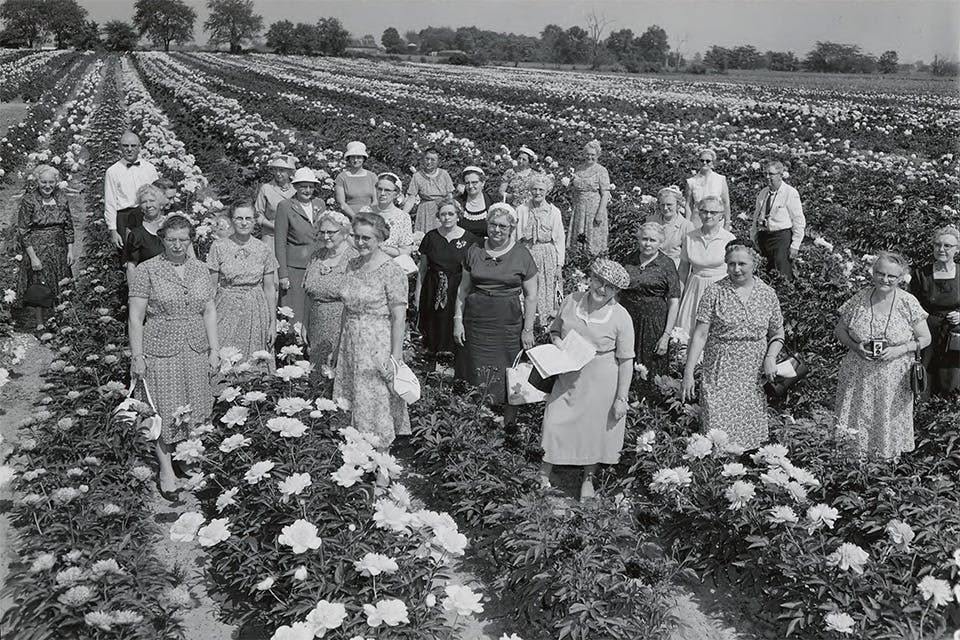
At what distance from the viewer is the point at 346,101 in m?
29.4

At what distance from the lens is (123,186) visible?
765 centimetres

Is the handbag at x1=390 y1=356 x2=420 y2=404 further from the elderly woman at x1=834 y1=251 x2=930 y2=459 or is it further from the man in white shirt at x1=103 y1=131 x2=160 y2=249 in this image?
the man in white shirt at x1=103 y1=131 x2=160 y2=249

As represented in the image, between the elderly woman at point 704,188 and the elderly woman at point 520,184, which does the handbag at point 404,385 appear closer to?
the elderly woman at point 520,184

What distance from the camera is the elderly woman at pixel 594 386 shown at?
16.0 ft

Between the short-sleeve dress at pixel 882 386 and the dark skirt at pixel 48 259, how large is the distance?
6394mm

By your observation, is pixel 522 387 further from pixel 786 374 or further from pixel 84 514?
pixel 84 514

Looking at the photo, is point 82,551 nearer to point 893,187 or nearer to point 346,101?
point 893,187

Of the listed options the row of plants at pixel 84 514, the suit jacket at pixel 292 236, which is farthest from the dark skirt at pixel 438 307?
the row of plants at pixel 84 514

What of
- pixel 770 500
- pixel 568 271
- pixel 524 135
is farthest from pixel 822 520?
pixel 524 135

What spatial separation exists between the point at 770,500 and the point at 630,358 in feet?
3.78

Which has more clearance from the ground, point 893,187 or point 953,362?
point 893,187

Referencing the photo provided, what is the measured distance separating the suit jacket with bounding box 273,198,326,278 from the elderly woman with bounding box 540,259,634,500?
2564 millimetres

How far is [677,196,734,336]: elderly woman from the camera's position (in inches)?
244

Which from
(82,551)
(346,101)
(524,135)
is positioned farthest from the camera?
(346,101)
